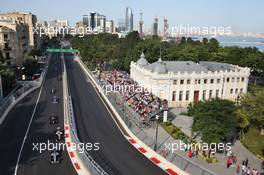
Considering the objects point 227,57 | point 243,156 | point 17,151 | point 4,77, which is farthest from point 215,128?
A: point 227,57

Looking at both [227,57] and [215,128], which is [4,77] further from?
[227,57]

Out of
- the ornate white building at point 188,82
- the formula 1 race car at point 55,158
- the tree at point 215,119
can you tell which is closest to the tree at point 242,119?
the tree at point 215,119

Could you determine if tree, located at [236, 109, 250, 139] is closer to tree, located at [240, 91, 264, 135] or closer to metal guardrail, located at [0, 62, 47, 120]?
tree, located at [240, 91, 264, 135]

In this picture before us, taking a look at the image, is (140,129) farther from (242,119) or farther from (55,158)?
(55,158)

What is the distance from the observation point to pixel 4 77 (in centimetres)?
5834

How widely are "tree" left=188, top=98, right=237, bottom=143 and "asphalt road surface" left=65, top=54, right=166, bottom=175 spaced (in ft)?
24.9

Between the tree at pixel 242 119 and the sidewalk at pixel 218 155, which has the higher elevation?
the tree at pixel 242 119

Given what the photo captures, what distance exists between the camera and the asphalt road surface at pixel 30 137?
27.8 meters

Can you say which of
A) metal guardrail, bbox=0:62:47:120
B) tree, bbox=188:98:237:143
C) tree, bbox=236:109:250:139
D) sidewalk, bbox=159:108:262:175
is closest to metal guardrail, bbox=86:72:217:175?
sidewalk, bbox=159:108:262:175

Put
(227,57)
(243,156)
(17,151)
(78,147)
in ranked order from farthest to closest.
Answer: (227,57) → (243,156) → (17,151) → (78,147)

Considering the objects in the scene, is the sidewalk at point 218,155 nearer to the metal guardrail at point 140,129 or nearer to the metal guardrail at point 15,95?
the metal guardrail at point 140,129

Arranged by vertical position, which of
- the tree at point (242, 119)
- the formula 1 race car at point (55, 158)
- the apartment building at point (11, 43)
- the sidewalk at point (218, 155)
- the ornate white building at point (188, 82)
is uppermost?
the apartment building at point (11, 43)

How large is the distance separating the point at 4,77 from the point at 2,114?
16.0 m

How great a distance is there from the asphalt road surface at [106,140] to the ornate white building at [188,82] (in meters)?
11.7
